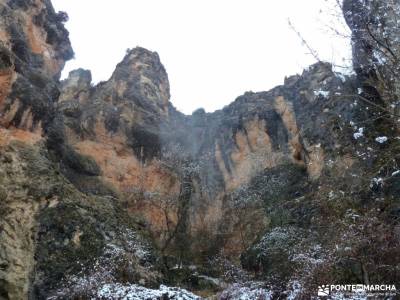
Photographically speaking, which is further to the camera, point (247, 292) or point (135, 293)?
point (247, 292)

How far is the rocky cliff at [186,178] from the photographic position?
452 inches

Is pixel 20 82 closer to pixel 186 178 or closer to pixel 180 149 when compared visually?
pixel 186 178

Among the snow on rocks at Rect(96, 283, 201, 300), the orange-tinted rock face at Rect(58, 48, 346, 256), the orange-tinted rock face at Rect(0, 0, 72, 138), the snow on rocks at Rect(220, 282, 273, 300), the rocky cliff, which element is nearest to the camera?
the rocky cliff

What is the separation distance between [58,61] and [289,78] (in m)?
18.0

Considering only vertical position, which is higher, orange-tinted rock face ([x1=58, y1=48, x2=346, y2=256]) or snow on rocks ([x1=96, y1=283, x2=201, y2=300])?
orange-tinted rock face ([x1=58, y1=48, x2=346, y2=256])

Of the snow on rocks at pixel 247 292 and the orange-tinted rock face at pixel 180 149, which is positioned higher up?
the orange-tinted rock face at pixel 180 149

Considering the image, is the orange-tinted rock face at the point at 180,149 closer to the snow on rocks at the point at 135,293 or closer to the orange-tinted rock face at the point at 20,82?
the orange-tinted rock face at the point at 20,82

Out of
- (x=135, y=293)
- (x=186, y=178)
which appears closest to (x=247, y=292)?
(x=135, y=293)

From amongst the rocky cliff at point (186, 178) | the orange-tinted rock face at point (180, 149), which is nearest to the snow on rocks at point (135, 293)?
the rocky cliff at point (186, 178)

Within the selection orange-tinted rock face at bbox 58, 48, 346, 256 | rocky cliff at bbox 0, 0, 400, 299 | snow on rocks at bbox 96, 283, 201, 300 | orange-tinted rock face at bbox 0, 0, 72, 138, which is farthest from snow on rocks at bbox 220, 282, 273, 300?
orange-tinted rock face at bbox 0, 0, 72, 138

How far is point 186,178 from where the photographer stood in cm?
2967

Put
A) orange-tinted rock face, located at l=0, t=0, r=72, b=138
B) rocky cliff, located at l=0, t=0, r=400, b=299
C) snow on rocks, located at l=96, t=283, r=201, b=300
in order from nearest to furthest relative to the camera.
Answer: rocky cliff, located at l=0, t=0, r=400, b=299 → snow on rocks, located at l=96, t=283, r=201, b=300 → orange-tinted rock face, located at l=0, t=0, r=72, b=138

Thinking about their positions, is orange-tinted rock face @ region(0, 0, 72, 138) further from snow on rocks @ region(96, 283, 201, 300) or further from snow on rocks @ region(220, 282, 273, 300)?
snow on rocks @ region(220, 282, 273, 300)

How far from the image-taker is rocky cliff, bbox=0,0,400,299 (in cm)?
1149
